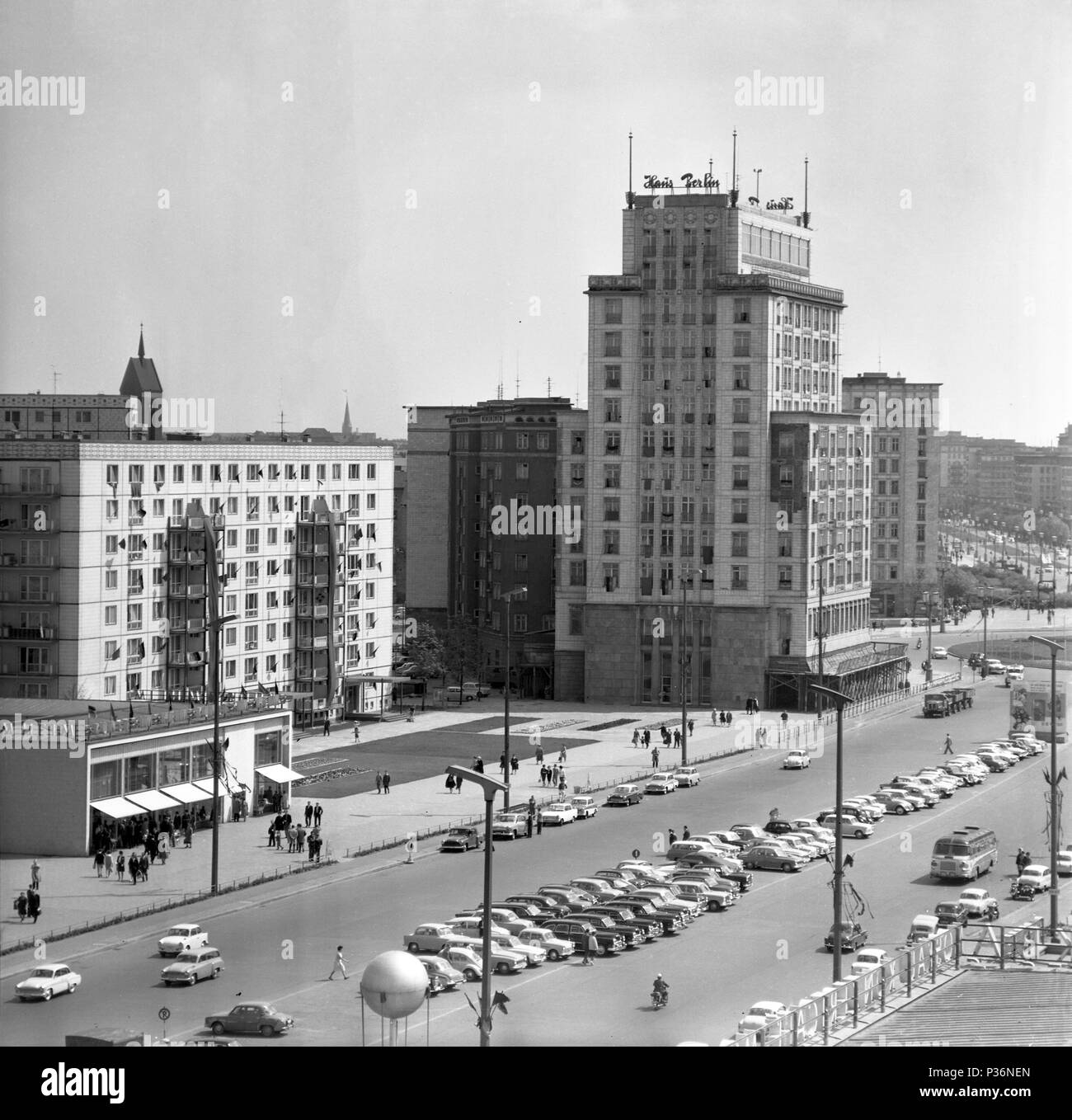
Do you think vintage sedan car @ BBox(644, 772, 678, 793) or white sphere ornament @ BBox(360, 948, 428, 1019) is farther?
→ vintage sedan car @ BBox(644, 772, 678, 793)

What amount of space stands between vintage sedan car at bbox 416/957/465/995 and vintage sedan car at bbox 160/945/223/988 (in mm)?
1607

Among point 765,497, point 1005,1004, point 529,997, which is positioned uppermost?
point 765,497

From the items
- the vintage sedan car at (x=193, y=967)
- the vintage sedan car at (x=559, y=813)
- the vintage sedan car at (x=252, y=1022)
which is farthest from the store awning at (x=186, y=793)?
the vintage sedan car at (x=252, y=1022)

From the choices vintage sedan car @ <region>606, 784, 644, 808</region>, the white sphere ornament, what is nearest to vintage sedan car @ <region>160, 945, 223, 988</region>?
the white sphere ornament

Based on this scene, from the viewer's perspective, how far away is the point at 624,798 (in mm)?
25219

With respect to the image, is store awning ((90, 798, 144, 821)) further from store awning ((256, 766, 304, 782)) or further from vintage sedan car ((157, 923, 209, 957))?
vintage sedan car ((157, 923, 209, 957))

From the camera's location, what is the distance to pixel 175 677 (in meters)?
29.1

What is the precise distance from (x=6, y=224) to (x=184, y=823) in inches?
467

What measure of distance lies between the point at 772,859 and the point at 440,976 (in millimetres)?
6826

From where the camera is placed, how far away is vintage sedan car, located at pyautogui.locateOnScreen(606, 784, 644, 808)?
25172 mm

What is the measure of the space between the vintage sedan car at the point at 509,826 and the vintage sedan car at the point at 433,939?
566cm

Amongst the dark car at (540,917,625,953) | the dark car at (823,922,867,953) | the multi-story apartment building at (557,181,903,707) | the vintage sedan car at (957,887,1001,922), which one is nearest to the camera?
the dark car at (823,922,867,953)
